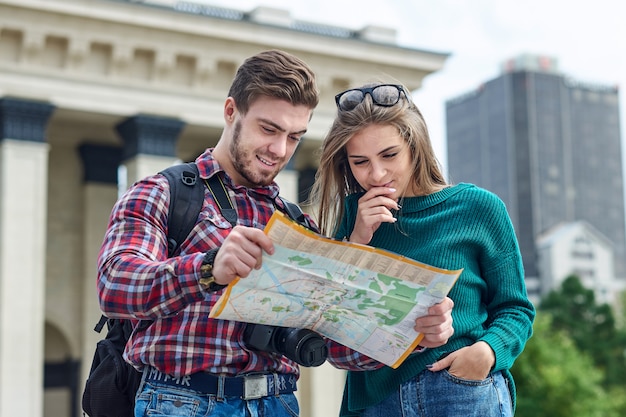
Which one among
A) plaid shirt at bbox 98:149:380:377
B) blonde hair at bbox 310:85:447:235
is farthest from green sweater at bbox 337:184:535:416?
plaid shirt at bbox 98:149:380:377

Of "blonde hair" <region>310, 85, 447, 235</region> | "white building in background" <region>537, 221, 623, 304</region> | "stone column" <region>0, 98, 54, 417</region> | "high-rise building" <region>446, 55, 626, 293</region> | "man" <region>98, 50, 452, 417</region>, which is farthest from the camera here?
"high-rise building" <region>446, 55, 626, 293</region>

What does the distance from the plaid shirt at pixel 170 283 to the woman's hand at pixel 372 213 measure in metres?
0.34

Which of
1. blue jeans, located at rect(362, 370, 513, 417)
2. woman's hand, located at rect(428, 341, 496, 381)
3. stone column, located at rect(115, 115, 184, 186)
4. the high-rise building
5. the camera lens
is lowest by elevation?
blue jeans, located at rect(362, 370, 513, 417)

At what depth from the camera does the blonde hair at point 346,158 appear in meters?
3.55

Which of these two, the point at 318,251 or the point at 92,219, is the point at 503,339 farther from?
the point at 92,219

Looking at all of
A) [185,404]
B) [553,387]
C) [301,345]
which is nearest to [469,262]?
[301,345]

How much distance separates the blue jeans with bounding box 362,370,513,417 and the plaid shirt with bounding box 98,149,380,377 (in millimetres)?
205

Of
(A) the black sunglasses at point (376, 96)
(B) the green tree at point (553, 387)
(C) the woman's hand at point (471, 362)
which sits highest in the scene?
(A) the black sunglasses at point (376, 96)

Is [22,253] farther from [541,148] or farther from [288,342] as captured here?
[541,148]

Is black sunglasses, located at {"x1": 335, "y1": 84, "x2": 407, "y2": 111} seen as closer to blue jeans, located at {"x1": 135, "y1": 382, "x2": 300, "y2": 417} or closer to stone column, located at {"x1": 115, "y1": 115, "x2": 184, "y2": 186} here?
blue jeans, located at {"x1": 135, "y1": 382, "x2": 300, "y2": 417}

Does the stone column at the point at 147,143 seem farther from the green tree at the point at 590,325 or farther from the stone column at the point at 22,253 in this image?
the green tree at the point at 590,325

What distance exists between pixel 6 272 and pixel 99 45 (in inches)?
203

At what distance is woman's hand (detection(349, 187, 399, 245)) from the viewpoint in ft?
11.0

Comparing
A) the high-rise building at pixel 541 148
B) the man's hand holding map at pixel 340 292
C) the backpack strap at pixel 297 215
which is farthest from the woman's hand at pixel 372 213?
the high-rise building at pixel 541 148
